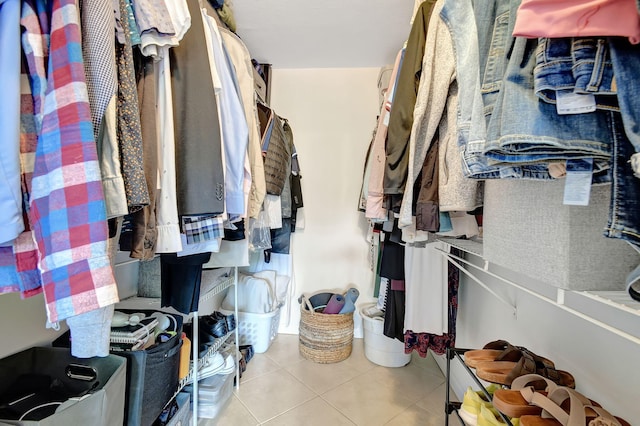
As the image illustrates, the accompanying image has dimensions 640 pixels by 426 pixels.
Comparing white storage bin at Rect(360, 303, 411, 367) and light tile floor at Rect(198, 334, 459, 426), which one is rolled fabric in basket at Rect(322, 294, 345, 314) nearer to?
white storage bin at Rect(360, 303, 411, 367)

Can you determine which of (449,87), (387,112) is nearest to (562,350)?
(449,87)

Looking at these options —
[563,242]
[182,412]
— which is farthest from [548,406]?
[182,412]

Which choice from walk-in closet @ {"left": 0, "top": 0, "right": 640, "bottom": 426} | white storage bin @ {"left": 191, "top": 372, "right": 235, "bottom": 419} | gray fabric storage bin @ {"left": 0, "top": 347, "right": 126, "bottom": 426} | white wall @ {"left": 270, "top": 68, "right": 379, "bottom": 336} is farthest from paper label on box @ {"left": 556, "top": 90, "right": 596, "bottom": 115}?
white wall @ {"left": 270, "top": 68, "right": 379, "bottom": 336}

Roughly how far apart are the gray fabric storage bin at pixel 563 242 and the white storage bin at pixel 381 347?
151cm

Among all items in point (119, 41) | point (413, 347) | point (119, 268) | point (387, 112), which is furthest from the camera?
point (413, 347)

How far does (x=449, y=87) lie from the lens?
2.74 feet

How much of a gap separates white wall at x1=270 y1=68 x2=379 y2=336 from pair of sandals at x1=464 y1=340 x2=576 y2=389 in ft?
4.65

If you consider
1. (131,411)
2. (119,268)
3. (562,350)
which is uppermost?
(119,268)

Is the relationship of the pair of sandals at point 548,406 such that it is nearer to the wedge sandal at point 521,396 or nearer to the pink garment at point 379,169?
the wedge sandal at point 521,396

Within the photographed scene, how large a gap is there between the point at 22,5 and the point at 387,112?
3.30 feet

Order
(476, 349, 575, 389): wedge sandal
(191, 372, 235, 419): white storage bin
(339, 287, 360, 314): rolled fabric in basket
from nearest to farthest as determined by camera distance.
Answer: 1. (476, 349, 575, 389): wedge sandal
2. (191, 372, 235, 419): white storage bin
3. (339, 287, 360, 314): rolled fabric in basket

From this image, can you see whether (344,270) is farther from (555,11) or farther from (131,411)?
(555,11)

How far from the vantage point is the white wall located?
234cm

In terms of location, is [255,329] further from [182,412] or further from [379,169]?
[379,169]
